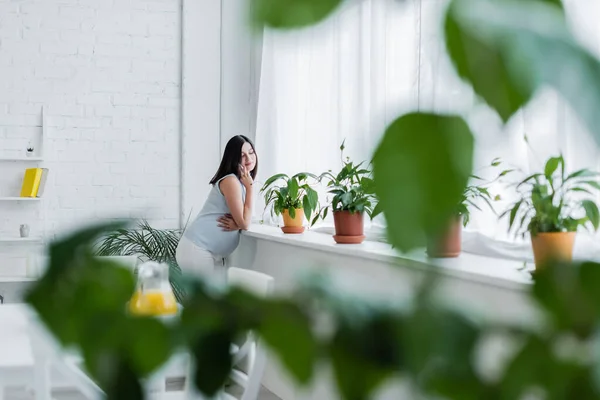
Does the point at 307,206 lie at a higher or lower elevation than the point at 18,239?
higher

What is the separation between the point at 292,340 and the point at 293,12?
0.07m

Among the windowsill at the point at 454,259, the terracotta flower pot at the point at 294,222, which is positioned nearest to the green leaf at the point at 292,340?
the windowsill at the point at 454,259

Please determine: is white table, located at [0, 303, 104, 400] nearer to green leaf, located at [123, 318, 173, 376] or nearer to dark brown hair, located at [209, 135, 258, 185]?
dark brown hair, located at [209, 135, 258, 185]

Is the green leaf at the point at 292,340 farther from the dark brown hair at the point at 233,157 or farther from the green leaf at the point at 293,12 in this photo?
the dark brown hair at the point at 233,157

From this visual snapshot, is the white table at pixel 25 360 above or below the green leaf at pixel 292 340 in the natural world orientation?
below

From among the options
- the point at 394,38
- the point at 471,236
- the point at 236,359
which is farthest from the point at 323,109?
the point at 236,359

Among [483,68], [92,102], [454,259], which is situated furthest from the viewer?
[92,102]

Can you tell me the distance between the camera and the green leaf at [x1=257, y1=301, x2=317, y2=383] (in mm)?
196

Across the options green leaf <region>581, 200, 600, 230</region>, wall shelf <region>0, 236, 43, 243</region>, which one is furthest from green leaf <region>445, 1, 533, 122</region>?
wall shelf <region>0, 236, 43, 243</region>

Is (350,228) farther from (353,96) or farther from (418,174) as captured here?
(418,174)

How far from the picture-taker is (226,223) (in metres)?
5.14

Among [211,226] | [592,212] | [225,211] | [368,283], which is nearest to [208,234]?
[211,226]

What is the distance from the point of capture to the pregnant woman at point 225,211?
502cm

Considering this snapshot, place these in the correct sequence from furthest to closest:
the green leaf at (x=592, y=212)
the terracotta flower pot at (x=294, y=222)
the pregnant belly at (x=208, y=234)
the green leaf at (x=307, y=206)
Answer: the pregnant belly at (x=208, y=234)
the terracotta flower pot at (x=294, y=222)
the green leaf at (x=307, y=206)
the green leaf at (x=592, y=212)
